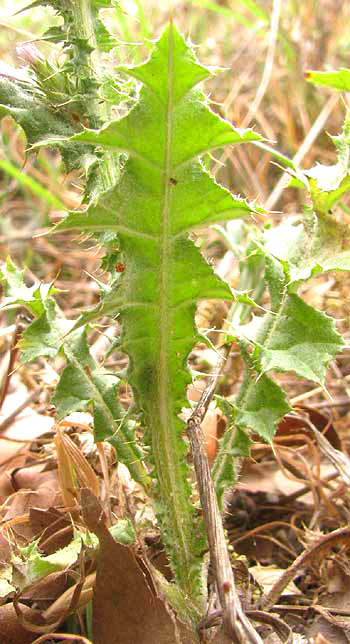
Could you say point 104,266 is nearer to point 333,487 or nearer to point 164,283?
point 164,283

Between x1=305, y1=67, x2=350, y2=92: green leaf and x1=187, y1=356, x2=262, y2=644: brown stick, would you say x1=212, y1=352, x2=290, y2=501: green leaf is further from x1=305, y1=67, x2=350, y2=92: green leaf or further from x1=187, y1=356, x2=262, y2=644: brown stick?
x1=305, y1=67, x2=350, y2=92: green leaf

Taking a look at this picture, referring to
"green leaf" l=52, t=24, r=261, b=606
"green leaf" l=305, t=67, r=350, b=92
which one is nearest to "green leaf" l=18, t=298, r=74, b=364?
"green leaf" l=52, t=24, r=261, b=606

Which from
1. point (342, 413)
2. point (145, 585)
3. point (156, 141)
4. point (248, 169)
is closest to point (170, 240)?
point (156, 141)

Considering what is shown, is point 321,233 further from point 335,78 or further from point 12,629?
point 12,629

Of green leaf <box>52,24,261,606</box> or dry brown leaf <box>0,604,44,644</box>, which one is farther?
dry brown leaf <box>0,604,44,644</box>

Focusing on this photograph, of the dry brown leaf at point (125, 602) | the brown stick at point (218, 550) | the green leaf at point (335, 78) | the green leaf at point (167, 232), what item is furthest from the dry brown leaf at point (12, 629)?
the green leaf at point (335, 78)

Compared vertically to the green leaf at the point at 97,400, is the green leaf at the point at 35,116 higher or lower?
higher

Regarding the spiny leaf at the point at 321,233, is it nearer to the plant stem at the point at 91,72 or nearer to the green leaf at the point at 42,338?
the plant stem at the point at 91,72

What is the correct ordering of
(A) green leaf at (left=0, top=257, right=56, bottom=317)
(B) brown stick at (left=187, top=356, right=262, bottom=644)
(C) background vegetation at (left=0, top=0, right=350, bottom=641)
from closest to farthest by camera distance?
(B) brown stick at (left=187, top=356, right=262, bottom=644), (A) green leaf at (left=0, top=257, right=56, bottom=317), (C) background vegetation at (left=0, top=0, right=350, bottom=641)
